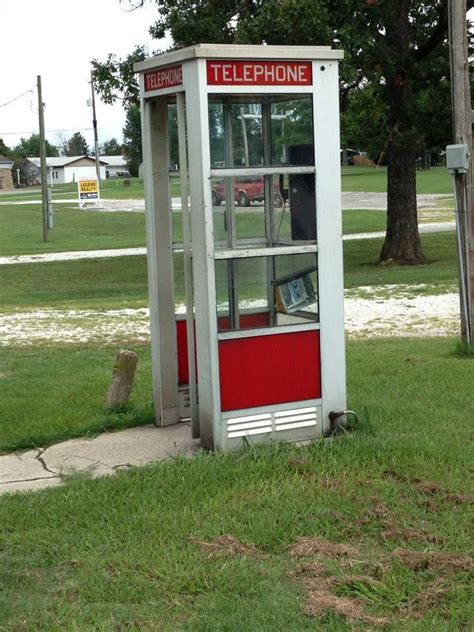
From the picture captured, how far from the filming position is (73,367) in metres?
10.1

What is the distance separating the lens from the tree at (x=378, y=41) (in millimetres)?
17719

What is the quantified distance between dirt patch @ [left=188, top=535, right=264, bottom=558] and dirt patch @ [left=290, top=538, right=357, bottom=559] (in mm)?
161

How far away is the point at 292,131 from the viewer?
21.2ft

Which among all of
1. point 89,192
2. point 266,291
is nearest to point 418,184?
point 89,192

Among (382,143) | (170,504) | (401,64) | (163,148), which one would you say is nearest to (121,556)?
(170,504)

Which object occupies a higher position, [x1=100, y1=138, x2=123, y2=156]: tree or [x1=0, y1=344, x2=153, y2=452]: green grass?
[x1=100, y1=138, x2=123, y2=156]: tree

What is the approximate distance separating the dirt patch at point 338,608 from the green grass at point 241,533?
1.4 inches

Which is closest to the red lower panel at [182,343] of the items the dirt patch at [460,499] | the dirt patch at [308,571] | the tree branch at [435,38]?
the dirt patch at [460,499]

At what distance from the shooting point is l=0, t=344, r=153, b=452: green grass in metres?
7.14

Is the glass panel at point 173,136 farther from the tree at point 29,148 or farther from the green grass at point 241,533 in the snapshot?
the tree at point 29,148

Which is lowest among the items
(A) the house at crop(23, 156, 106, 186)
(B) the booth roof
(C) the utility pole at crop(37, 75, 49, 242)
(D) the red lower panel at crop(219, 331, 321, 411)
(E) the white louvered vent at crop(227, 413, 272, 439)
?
(E) the white louvered vent at crop(227, 413, 272, 439)

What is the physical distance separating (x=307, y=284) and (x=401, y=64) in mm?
15366

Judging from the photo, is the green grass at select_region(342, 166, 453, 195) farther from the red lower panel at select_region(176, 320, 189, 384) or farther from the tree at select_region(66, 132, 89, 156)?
the tree at select_region(66, 132, 89, 156)

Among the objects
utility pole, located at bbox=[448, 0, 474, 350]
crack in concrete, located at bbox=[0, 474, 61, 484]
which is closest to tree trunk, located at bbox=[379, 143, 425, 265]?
utility pole, located at bbox=[448, 0, 474, 350]
